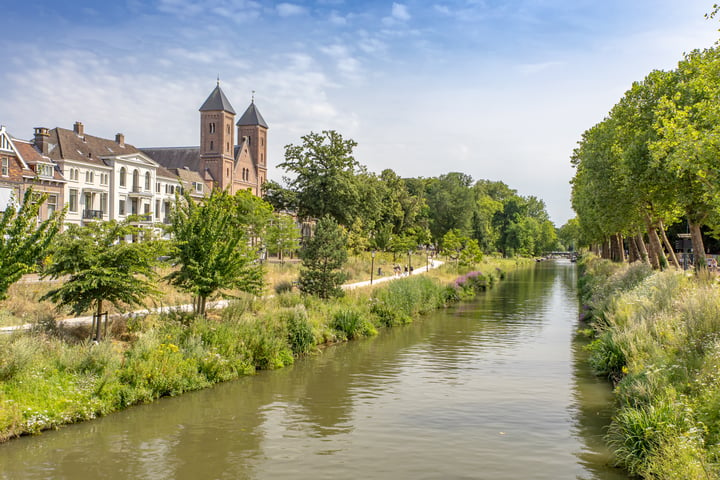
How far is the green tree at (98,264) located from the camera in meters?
15.5

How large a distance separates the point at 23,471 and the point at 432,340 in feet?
56.5

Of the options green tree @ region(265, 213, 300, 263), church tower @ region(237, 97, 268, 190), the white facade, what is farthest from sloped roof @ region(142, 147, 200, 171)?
green tree @ region(265, 213, 300, 263)

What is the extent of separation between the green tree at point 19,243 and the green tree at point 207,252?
4705mm

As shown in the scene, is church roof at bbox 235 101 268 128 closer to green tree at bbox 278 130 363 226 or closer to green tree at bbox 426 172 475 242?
green tree at bbox 426 172 475 242

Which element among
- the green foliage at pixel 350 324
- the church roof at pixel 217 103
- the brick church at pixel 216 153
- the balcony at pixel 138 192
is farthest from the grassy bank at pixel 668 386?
the church roof at pixel 217 103

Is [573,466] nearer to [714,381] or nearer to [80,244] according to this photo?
[714,381]

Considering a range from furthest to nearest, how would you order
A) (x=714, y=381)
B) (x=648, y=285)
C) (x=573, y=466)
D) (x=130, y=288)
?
(x=648, y=285) < (x=130, y=288) < (x=573, y=466) < (x=714, y=381)

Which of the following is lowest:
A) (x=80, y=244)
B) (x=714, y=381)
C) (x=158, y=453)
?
(x=158, y=453)

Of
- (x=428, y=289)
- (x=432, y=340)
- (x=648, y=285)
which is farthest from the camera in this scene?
(x=428, y=289)

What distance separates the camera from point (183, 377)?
51.2ft

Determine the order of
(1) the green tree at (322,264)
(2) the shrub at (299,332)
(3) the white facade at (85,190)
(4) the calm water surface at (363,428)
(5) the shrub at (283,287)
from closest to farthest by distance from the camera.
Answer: (4) the calm water surface at (363,428)
(2) the shrub at (299,332)
(1) the green tree at (322,264)
(5) the shrub at (283,287)
(3) the white facade at (85,190)

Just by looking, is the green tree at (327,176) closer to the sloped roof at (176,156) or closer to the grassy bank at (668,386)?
the grassy bank at (668,386)

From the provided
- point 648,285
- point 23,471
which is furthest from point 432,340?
point 23,471

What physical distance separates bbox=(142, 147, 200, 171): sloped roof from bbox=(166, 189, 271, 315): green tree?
233ft
